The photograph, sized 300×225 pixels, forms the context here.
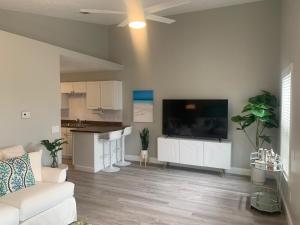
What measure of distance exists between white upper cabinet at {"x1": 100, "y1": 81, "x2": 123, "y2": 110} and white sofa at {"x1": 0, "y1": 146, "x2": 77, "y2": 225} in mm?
3075

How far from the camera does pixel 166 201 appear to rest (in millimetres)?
3801

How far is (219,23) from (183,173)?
3.33m

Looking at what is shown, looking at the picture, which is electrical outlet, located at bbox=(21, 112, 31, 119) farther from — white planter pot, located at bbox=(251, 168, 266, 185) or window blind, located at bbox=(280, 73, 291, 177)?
white planter pot, located at bbox=(251, 168, 266, 185)

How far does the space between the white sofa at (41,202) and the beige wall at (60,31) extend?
230 cm

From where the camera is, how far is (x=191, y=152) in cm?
527

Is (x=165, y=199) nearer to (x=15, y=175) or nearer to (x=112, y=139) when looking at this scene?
(x=112, y=139)

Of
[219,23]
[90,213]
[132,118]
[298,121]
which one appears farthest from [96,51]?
[298,121]

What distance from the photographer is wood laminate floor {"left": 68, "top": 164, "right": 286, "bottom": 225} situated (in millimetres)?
3232

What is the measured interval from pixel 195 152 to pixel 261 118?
61.4 inches

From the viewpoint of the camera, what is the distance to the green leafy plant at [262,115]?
432 centimetres

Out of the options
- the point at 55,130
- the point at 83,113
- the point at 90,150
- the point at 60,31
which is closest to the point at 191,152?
the point at 90,150

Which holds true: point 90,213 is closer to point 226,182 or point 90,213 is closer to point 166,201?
point 166,201

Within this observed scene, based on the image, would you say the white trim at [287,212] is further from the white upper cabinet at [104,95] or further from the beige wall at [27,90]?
the white upper cabinet at [104,95]

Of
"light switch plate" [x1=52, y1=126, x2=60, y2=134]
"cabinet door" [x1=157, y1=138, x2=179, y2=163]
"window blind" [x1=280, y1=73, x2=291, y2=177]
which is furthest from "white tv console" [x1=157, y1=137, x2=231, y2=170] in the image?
"light switch plate" [x1=52, y1=126, x2=60, y2=134]
